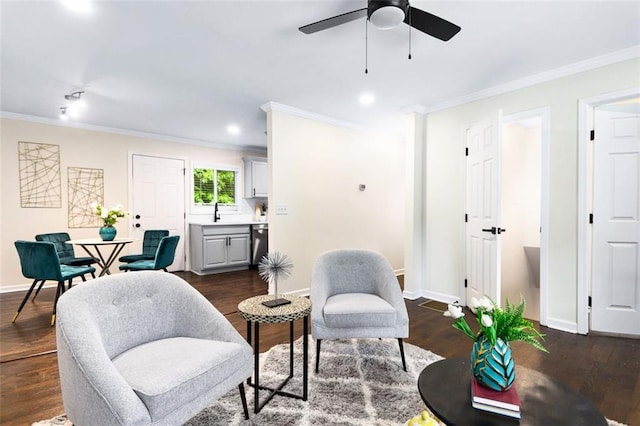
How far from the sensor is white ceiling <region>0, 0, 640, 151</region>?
2180mm

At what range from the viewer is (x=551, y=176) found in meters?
3.14

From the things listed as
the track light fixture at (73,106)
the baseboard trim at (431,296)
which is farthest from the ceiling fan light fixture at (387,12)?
the track light fixture at (73,106)

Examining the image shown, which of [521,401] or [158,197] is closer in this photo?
[521,401]

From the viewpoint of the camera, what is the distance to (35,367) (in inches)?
93.7

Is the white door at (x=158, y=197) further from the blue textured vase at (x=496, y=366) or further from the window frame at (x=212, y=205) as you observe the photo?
the blue textured vase at (x=496, y=366)

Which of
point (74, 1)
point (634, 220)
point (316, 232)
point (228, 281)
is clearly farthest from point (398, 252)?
point (74, 1)

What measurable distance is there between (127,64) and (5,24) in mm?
806

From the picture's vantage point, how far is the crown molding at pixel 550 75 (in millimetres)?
2738

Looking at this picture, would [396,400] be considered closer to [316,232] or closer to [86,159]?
[316,232]

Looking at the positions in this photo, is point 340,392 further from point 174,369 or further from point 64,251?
point 64,251

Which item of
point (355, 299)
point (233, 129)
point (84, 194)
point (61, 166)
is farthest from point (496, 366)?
point (61, 166)

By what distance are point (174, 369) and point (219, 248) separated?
4.59m

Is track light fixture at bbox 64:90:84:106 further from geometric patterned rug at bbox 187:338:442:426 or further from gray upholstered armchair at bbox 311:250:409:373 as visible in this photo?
geometric patterned rug at bbox 187:338:442:426

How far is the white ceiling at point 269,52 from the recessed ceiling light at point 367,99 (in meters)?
0.07
